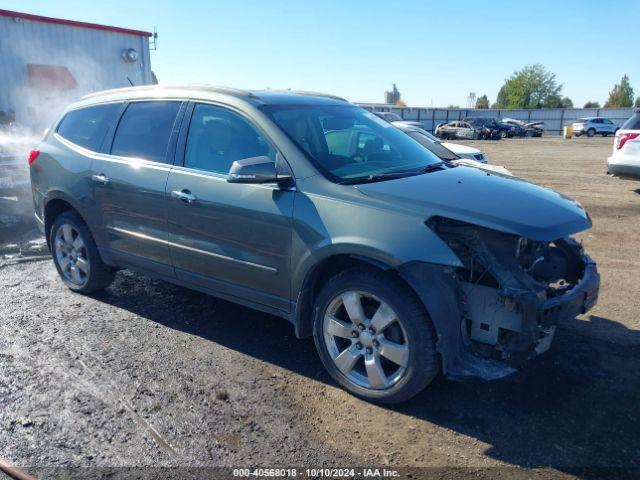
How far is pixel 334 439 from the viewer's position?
9.71ft

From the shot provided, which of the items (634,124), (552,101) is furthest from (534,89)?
(634,124)

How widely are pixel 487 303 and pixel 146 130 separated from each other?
9.76 feet

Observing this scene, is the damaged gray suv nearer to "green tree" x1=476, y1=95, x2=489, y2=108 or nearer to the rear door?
the rear door

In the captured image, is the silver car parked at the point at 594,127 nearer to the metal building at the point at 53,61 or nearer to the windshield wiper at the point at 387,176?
the metal building at the point at 53,61

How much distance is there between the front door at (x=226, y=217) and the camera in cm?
351

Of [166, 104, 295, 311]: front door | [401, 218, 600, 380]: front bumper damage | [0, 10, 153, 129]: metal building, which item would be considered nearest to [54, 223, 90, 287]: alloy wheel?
[166, 104, 295, 311]: front door

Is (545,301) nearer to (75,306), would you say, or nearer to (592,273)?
(592,273)

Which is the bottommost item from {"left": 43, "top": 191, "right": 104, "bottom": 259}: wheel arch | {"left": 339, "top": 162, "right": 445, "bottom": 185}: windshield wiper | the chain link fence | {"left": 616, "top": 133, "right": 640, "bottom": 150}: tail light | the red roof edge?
{"left": 43, "top": 191, "right": 104, "bottom": 259}: wheel arch

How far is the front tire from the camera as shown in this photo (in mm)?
3021

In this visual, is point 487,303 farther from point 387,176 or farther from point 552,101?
point 552,101

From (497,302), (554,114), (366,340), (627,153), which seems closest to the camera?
(497,302)

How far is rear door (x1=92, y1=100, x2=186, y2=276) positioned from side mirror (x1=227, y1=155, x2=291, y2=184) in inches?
36.7

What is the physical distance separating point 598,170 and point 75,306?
15388 millimetres

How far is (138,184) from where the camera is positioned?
421cm
